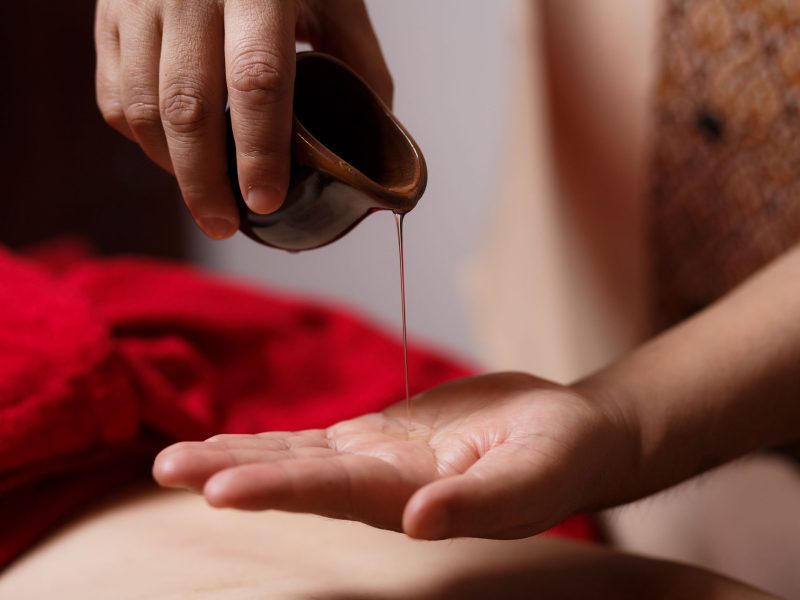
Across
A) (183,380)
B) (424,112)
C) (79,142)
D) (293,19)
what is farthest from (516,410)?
(79,142)

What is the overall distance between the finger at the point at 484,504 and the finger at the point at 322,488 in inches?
1.2

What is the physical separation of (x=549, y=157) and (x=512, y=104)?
0.38 feet

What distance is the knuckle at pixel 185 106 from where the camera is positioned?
65 centimetres

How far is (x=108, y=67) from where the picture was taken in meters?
0.74

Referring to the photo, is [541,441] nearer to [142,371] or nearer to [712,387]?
[712,387]

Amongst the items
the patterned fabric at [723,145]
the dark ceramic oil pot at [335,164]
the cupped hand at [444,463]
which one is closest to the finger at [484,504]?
the cupped hand at [444,463]

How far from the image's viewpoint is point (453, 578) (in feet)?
2.21

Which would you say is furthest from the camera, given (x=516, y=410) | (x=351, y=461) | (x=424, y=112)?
(x=424, y=112)

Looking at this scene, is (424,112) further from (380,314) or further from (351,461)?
(351,461)

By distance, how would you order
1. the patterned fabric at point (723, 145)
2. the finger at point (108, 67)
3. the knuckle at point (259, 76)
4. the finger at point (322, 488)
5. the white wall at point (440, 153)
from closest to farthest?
the finger at point (322, 488), the knuckle at point (259, 76), the finger at point (108, 67), the patterned fabric at point (723, 145), the white wall at point (440, 153)

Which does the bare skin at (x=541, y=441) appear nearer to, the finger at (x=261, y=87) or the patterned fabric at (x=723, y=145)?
the finger at (x=261, y=87)

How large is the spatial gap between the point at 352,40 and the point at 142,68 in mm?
185

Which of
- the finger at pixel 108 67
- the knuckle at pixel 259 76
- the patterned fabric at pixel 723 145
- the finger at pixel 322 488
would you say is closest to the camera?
the finger at pixel 322 488

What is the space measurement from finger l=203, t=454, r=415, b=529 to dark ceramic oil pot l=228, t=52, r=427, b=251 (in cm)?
20
